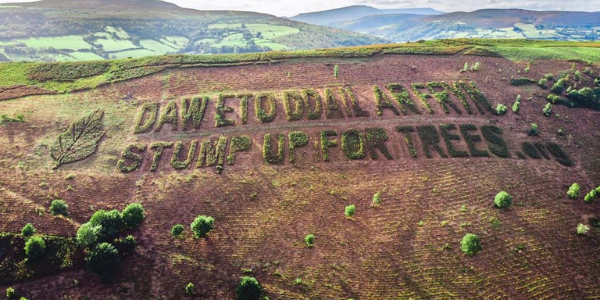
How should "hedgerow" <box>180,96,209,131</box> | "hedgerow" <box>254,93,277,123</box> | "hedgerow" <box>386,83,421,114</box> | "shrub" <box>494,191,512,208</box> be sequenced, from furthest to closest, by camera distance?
1. "hedgerow" <box>386,83,421,114</box>
2. "hedgerow" <box>254,93,277,123</box>
3. "hedgerow" <box>180,96,209,131</box>
4. "shrub" <box>494,191,512,208</box>

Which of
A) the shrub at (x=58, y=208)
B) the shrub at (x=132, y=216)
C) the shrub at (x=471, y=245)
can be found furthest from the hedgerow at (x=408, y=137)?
the shrub at (x=58, y=208)

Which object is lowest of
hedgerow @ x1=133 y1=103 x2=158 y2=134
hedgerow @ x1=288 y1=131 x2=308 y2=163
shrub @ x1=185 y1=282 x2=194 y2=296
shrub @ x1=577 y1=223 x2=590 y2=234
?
shrub @ x1=185 y1=282 x2=194 y2=296

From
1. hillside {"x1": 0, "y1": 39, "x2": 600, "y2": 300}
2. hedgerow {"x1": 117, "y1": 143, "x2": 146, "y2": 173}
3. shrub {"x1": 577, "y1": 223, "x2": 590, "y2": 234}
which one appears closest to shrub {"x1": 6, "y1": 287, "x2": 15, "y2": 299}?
hillside {"x1": 0, "y1": 39, "x2": 600, "y2": 300}

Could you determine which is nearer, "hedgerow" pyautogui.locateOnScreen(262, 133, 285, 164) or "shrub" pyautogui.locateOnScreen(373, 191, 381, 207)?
"shrub" pyautogui.locateOnScreen(373, 191, 381, 207)

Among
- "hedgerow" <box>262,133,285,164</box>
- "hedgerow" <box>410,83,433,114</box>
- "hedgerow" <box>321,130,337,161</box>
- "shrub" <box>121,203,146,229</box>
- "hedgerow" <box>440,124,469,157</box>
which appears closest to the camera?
"shrub" <box>121,203,146,229</box>

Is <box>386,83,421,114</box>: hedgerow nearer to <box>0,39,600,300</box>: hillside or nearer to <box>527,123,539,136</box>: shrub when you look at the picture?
<box>0,39,600,300</box>: hillside

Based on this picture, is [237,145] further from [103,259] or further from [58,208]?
[103,259]

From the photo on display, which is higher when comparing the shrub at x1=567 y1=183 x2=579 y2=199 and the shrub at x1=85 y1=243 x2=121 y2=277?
the shrub at x1=567 y1=183 x2=579 y2=199

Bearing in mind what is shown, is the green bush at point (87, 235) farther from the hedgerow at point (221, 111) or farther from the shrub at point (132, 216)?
the hedgerow at point (221, 111)

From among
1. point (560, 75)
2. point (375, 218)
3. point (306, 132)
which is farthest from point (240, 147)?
point (560, 75)

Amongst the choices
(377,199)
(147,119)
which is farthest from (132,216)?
(377,199)
